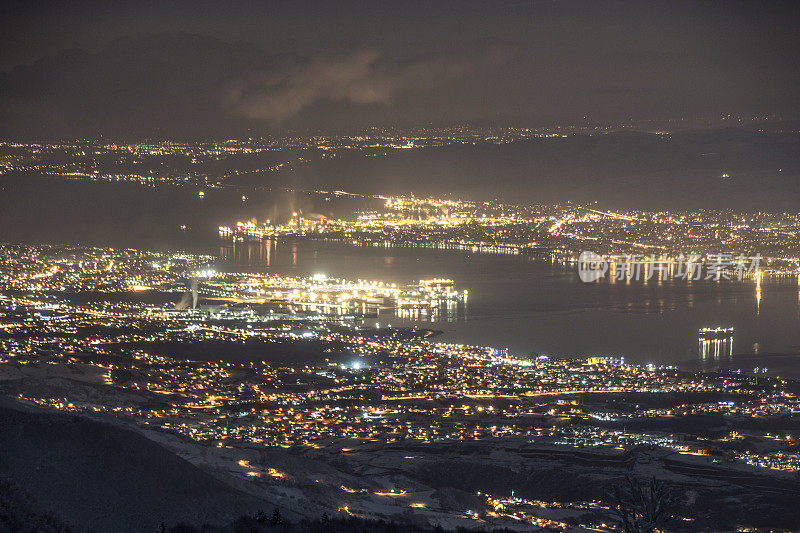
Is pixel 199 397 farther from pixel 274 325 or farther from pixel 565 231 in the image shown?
pixel 565 231

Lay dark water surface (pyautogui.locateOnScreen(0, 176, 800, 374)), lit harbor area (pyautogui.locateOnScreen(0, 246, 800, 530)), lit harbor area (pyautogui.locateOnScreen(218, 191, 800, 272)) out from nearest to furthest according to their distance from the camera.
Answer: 1. lit harbor area (pyautogui.locateOnScreen(0, 246, 800, 530))
2. dark water surface (pyautogui.locateOnScreen(0, 176, 800, 374))
3. lit harbor area (pyautogui.locateOnScreen(218, 191, 800, 272))

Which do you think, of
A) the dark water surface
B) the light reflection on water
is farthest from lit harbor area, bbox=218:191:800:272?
the light reflection on water

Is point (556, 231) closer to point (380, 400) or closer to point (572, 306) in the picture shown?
point (572, 306)

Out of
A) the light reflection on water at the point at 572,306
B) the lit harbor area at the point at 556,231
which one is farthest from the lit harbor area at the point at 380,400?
the lit harbor area at the point at 556,231

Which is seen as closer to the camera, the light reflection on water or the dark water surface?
the light reflection on water

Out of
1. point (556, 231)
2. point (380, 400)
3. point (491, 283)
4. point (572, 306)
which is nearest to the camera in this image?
point (380, 400)

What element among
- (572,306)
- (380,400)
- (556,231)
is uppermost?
(556,231)

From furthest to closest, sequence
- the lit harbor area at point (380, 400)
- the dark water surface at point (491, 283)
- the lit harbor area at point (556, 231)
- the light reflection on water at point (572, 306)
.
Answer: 1. the lit harbor area at point (556, 231)
2. the dark water surface at point (491, 283)
3. the light reflection on water at point (572, 306)
4. the lit harbor area at point (380, 400)

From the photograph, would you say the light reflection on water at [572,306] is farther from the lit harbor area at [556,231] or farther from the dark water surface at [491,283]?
the lit harbor area at [556,231]

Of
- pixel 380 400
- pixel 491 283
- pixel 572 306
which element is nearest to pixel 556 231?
pixel 491 283

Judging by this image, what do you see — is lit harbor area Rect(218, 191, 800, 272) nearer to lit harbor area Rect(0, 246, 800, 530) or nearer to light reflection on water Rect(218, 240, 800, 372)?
light reflection on water Rect(218, 240, 800, 372)


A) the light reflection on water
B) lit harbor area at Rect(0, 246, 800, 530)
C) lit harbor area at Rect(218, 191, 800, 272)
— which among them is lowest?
lit harbor area at Rect(0, 246, 800, 530)

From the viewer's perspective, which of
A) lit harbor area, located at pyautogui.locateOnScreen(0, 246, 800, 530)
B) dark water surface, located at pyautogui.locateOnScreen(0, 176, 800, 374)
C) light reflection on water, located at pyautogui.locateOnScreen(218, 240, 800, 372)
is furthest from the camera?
dark water surface, located at pyautogui.locateOnScreen(0, 176, 800, 374)

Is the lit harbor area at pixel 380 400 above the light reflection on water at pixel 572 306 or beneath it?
beneath
